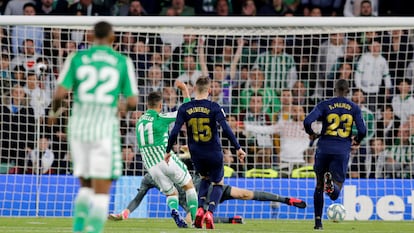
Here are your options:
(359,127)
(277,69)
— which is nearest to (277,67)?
(277,69)

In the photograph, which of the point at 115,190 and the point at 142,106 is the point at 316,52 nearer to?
the point at 142,106

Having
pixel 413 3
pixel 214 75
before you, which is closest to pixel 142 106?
pixel 214 75

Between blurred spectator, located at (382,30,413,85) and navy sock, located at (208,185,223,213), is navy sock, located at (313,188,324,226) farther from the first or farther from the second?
blurred spectator, located at (382,30,413,85)

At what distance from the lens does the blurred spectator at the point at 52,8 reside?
21.6 meters

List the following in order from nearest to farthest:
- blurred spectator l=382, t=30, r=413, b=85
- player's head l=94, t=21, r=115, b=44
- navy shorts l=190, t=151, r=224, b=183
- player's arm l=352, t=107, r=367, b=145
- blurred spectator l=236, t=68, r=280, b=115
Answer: player's head l=94, t=21, r=115, b=44 < player's arm l=352, t=107, r=367, b=145 < navy shorts l=190, t=151, r=224, b=183 < blurred spectator l=236, t=68, r=280, b=115 < blurred spectator l=382, t=30, r=413, b=85

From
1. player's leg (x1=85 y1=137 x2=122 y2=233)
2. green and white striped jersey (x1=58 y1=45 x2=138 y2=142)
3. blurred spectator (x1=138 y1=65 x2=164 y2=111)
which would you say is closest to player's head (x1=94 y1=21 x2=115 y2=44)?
green and white striped jersey (x1=58 y1=45 x2=138 y2=142)

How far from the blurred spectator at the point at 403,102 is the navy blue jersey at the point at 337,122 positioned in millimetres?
4688

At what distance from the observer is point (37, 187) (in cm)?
1830

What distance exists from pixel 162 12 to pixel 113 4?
106 cm

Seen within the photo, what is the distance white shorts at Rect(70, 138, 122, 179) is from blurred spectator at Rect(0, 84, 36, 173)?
973 cm

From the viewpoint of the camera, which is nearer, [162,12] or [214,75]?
[214,75]

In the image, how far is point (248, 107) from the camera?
63.5 feet

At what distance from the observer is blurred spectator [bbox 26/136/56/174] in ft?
61.4

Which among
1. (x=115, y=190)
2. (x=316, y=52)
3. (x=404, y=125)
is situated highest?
(x=316, y=52)
